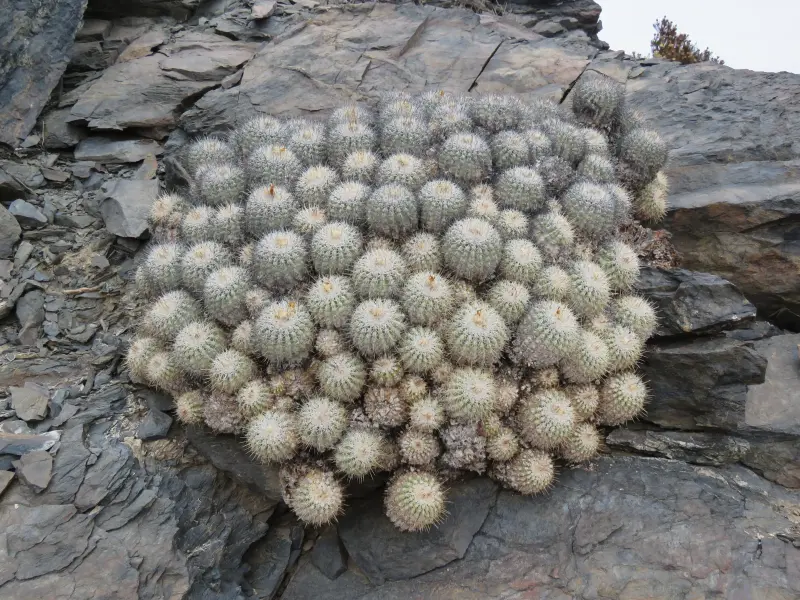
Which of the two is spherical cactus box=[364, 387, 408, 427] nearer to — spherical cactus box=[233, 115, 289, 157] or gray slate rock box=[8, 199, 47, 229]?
spherical cactus box=[233, 115, 289, 157]

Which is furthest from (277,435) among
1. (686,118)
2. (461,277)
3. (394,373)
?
(686,118)

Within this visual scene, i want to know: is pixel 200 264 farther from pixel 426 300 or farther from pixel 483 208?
pixel 483 208

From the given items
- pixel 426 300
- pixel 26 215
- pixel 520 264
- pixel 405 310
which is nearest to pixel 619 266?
pixel 520 264

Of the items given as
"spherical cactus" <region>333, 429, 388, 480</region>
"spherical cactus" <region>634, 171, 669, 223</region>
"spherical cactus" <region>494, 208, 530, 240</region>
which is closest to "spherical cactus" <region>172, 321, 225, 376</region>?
"spherical cactus" <region>333, 429, 388, 480</region>

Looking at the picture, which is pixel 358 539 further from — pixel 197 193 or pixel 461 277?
pixel 197 193

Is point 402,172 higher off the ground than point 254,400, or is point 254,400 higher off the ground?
point 402,172

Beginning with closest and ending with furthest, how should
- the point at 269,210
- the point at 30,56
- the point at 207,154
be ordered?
the point at 269,210 < the point at 207,154 < the point at 30,56

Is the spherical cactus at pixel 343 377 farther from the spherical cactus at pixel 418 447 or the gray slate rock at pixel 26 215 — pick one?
the gray slate rock at pixel 26 215

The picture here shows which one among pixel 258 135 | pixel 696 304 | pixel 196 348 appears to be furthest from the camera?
pixel 258 135
